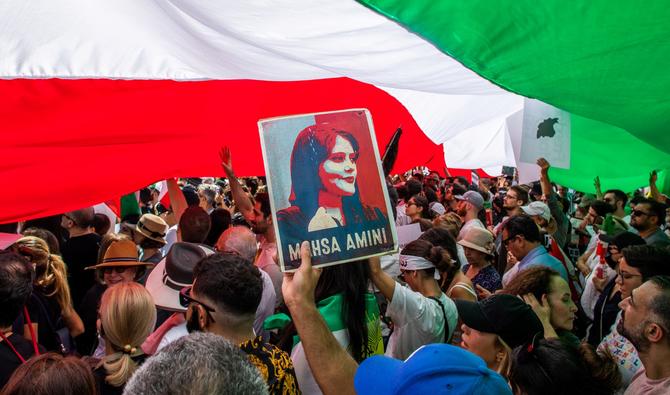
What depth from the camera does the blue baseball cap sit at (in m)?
1.62

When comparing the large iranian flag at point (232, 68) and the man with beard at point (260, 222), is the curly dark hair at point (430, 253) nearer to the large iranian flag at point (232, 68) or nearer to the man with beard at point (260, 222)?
the man with beard at point (260, 222)

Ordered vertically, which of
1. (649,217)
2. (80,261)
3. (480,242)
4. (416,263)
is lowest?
(649,217)

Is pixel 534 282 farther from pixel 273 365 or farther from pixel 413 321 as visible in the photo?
pixel 273 365

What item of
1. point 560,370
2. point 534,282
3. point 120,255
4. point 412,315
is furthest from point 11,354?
point 534,282

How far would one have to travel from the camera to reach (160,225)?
5184mm

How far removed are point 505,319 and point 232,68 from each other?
5.93 feet

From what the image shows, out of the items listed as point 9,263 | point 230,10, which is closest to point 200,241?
point 9,263

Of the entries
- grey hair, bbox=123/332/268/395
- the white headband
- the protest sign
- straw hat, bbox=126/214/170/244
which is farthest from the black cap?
straw hat, bbox=126/214/170/244

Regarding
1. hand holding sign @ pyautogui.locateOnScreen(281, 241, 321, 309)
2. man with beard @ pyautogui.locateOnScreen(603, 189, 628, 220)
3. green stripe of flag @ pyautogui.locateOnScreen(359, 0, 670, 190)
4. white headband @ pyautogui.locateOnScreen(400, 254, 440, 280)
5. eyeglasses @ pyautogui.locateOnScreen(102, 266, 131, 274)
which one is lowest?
man with beard @ pyautogui.locateOnScreen(603, 189, 628, 220)

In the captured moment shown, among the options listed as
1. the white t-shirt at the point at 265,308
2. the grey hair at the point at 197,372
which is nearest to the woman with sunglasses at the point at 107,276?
the white t-shirt at the point at 265,308

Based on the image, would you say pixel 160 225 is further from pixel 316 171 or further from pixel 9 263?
pixel 316 171

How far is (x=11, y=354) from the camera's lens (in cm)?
265

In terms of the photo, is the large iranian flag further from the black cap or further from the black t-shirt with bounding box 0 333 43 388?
the black cap

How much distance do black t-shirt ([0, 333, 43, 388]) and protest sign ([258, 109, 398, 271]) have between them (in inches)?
58.1
